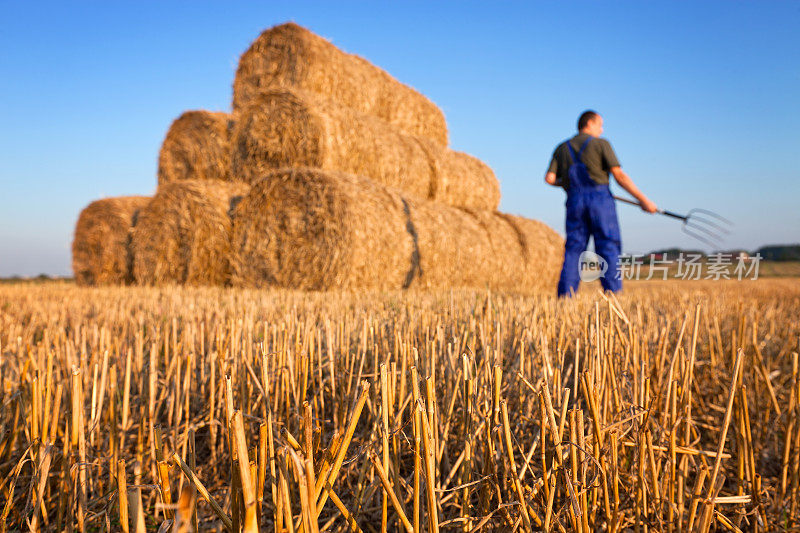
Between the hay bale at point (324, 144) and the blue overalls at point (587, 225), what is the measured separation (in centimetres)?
278

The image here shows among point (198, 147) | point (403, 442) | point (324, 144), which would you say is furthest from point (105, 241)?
point (403, 442)

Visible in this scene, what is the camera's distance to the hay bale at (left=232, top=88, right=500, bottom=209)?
613cm

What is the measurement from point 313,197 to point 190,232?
1703 millimetres

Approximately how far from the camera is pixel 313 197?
5.49 meters

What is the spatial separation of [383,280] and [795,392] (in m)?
4.31

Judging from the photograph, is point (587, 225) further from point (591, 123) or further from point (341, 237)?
point (341, 237)

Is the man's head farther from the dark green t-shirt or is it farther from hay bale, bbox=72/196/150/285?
hay bale, bbox=72/196/150/285

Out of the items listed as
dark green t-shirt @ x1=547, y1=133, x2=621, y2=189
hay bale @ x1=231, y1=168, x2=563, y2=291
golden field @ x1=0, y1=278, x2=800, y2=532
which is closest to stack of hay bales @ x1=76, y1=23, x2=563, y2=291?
hay bale @ x1=231, y1=168, x2=563, y2=291

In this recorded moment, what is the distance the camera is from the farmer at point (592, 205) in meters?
4.52

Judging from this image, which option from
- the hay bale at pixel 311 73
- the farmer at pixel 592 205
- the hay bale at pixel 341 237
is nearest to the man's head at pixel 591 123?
the farmer at pixel 592 205

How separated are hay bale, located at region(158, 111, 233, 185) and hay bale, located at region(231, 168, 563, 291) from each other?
1353 mm

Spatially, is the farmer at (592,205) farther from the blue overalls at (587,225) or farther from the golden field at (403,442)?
the golden field at (403,442)

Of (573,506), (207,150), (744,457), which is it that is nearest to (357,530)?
(573,506)

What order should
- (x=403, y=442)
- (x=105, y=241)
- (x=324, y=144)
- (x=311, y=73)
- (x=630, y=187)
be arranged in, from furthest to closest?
1. (x=105, y=241)
2. (x=311, y=73)
3. (x=324, y=144)
4. (x=630, y=187)
5. (x=403, y=442)
